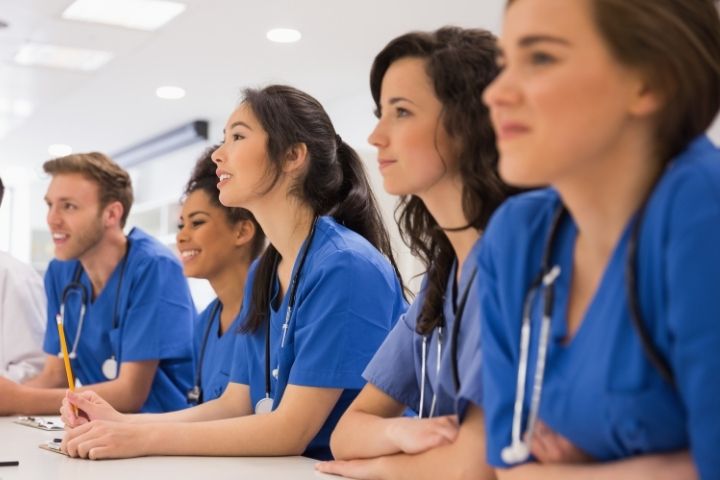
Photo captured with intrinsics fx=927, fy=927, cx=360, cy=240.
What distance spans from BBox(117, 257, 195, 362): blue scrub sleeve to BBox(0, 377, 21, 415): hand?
1.22ft

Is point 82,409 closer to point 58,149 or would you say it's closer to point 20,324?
point 20,324

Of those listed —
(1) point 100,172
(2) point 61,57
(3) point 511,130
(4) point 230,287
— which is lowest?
(4) point 230,287

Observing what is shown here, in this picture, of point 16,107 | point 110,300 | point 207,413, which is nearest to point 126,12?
point 110,300

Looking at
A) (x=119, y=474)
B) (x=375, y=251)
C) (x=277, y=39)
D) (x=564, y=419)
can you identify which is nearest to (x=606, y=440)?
(x=564, y=419)

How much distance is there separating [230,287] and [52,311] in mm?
846

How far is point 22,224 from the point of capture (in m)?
11.4

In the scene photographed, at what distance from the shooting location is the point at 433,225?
1.79 m

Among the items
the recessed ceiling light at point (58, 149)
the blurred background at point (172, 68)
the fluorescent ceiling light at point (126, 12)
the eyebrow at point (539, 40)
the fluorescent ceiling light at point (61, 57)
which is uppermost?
the fluorescent ceiling light at point (126, 12)

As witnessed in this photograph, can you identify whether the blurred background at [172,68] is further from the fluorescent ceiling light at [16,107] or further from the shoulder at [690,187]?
the shoulder at [690,187]

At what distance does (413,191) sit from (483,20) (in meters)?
3.56

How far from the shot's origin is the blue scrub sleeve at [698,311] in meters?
0.99

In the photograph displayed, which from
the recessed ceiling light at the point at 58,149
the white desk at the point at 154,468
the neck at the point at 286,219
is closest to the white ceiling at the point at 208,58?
the recessed ceiling light at the point at 58,149

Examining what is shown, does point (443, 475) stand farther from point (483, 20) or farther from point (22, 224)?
point (22, 224)

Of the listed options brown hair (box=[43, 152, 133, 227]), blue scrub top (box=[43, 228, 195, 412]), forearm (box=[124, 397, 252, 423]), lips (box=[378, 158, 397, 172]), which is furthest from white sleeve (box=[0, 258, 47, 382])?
lips (box=[378, 158, 397, 172])
